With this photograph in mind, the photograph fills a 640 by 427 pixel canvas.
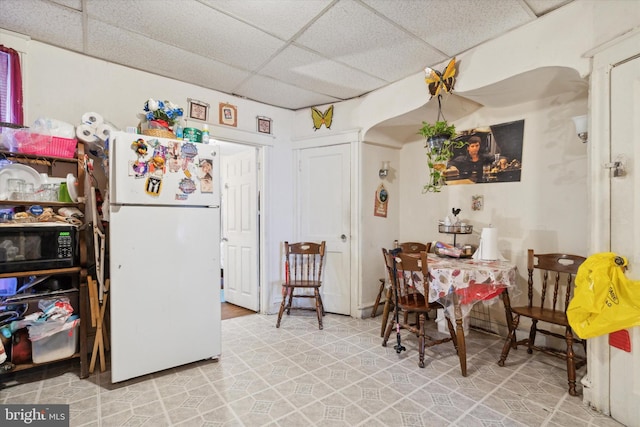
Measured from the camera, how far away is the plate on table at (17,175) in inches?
81.1

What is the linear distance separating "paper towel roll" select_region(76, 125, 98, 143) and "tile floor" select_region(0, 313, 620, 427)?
5.75 ft

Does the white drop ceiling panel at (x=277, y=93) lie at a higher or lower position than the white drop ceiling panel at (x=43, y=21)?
higher

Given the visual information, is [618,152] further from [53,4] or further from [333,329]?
[53,4]

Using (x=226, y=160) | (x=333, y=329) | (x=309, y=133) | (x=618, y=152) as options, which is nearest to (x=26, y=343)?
(x=333, y=329)

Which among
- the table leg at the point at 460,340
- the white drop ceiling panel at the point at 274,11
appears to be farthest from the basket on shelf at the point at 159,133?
the table leg at the point at 460,340

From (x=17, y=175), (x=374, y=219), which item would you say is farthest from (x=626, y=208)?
(x=17, y=175)

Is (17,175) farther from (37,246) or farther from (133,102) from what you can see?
(133,102)

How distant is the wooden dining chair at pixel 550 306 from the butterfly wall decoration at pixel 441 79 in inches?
60.0

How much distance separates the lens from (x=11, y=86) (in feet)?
6.78

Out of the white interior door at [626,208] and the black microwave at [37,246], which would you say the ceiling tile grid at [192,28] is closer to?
the black microwave at [37,246]

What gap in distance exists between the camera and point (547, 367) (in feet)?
7.53

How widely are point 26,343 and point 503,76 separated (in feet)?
12.8

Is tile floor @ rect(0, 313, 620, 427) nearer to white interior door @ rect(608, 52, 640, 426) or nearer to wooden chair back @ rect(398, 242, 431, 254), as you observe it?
white interior door @ rect(608, 52, 640, 426)

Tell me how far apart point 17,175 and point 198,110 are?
59.5 inches
